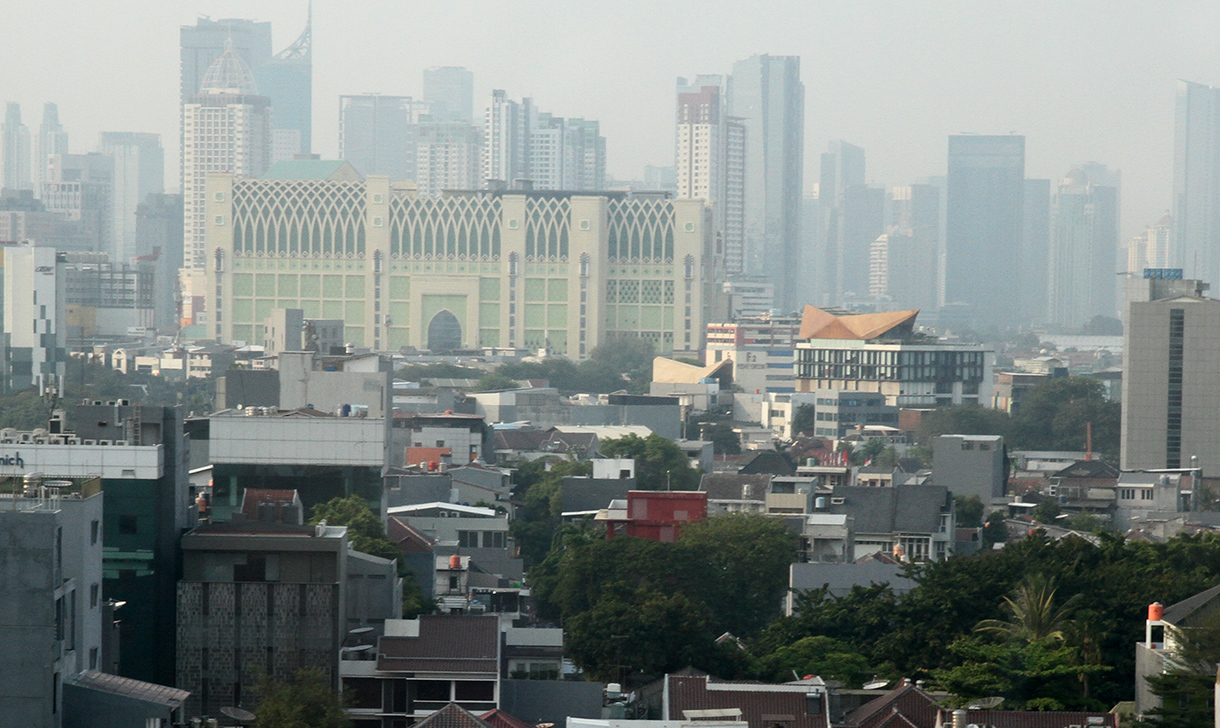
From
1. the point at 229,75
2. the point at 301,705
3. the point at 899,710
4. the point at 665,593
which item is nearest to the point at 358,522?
the point at 665,593

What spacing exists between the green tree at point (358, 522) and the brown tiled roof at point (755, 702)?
25.3 ft

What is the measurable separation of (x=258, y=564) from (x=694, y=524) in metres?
12.8

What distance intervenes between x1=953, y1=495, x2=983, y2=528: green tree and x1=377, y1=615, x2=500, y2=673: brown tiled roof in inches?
880

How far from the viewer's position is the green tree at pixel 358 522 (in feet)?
89.2

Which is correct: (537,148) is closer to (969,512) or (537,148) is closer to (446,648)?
(969,512)

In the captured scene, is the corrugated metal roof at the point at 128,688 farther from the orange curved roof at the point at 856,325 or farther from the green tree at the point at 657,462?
the orange curved roof at the point at 856,325

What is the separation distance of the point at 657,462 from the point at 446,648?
28.6 metres

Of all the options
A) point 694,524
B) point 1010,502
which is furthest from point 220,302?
point 694,524

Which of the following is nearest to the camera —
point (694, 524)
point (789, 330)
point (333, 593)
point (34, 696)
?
point (34, 696)

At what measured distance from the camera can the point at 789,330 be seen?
111 m

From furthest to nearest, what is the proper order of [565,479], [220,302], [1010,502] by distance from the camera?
[220,302], [1010,502], [565,479]

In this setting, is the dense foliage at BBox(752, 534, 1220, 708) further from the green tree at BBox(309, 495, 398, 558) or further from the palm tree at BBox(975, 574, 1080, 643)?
the green tree at BBox(309, 495, 398, 558)

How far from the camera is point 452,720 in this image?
18.7 metres

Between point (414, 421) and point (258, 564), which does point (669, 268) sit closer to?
point (414, 421)
